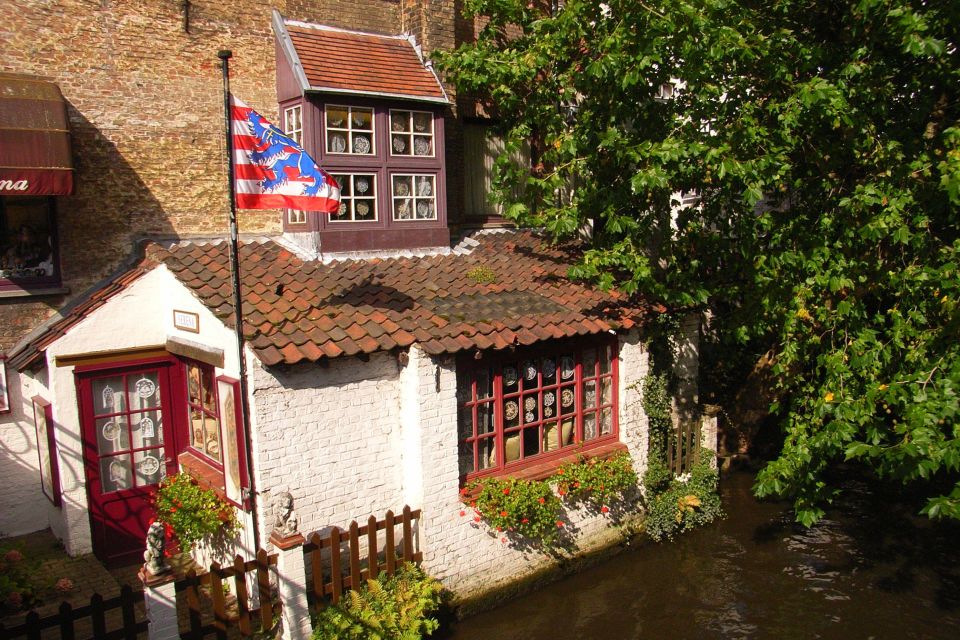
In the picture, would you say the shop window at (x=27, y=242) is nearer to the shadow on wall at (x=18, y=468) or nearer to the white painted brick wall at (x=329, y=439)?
the shadow on wall at (x=18, y=468)

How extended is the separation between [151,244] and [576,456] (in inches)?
258

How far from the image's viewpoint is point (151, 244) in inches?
406

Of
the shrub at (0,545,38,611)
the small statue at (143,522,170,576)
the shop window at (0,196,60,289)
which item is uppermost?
the shop window at (0,196,60,289)

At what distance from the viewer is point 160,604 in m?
6.93

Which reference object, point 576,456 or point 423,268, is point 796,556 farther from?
point 423,268

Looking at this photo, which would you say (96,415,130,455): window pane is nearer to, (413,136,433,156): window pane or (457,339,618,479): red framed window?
(457,339,618,479): red framed window

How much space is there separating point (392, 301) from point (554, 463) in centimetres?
315

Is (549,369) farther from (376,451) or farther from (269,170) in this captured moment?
(269,170)

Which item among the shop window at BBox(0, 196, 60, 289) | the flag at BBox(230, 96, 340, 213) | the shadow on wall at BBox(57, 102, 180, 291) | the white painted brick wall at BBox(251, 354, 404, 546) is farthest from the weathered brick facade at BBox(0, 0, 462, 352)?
the white painted brick wall at BBox(251, 354, 404, 546)

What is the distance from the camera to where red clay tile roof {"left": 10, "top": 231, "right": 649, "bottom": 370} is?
8.48m

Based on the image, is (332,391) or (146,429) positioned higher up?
(332,391)

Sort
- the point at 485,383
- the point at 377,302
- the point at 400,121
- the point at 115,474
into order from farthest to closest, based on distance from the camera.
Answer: the point at 400,121, the point at 115,474, the point at 485,383, the point at 377,302

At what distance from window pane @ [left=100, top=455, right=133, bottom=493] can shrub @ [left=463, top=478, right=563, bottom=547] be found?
15.0ft

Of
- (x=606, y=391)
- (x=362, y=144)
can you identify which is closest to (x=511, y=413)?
(x=606, y=391)
